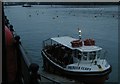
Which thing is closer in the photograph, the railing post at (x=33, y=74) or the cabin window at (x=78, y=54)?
the railing post at (x=33, y=74)

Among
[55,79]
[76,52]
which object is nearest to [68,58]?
[76,52]

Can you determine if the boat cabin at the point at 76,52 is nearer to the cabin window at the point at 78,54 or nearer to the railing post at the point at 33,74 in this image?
the cabin window at the point at 78,54

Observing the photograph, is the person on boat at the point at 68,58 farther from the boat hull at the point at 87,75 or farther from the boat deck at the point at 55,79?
the boat deck at the point at 55,79

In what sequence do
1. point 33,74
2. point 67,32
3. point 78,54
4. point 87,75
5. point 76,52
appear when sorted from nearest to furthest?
1. point 33,74
2. point 87,75
3. point 78,54
4. point 76,52
5. point 67,32

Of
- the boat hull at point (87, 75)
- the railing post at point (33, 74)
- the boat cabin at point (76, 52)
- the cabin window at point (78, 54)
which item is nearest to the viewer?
the railing post at point (33, 74)

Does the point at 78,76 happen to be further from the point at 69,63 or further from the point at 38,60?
the point at 38,60

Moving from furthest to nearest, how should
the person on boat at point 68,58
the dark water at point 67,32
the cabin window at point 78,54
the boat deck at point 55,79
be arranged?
the dark water at point 67,32 → the person on boat at point 68,58 → the cabin window at point 78,54 → the boat deck at point 55,79

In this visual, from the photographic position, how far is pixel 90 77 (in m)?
13.2

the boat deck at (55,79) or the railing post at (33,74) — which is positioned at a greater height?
the railing post at (33,74)

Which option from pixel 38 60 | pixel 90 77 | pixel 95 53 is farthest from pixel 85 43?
pixel 38 60

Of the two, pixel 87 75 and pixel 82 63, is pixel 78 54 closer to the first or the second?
pixel 82 63

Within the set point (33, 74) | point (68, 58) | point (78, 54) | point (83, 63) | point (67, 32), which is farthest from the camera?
point (67, 32)

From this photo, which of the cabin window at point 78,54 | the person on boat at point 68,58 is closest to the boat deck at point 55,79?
the person on boat at point 68,58

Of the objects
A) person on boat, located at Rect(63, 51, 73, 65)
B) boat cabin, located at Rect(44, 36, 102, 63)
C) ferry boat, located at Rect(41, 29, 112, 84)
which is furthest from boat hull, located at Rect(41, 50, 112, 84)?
boat cabin, located at Rect(44, 36, 102, 63)
